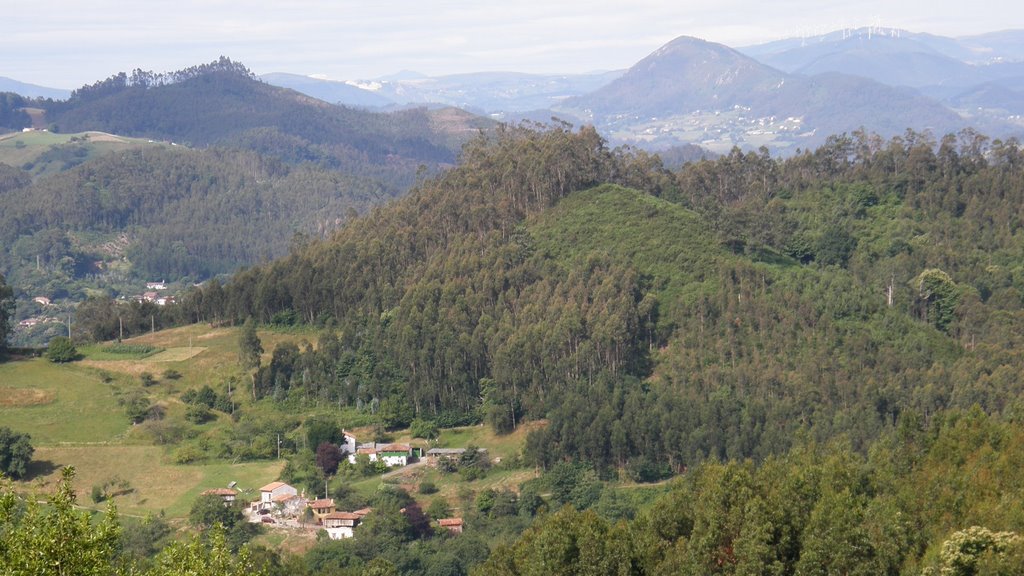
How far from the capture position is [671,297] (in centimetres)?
4903

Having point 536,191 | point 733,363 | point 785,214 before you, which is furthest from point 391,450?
point 785,214

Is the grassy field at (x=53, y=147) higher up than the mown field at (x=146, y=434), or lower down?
higher up

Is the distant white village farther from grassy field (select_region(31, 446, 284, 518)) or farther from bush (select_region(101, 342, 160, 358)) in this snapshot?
bush (select_region(101, 342, 160, 358))

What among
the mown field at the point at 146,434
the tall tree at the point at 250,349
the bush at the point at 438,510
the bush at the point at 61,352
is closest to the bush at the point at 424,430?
the mown field at the point at 146,434

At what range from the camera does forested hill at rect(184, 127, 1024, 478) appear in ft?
135

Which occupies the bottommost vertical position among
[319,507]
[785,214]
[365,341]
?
[319,507]

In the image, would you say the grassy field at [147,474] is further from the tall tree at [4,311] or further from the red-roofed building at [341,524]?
the tall tree at [4,311]

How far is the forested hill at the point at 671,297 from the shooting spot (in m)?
41.2

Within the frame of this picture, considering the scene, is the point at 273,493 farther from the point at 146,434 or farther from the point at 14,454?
the point at 14,454

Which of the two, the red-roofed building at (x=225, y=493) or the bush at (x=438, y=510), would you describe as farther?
the red-roofed building at (x=225, y=493)

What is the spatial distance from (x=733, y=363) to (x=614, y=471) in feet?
24.5

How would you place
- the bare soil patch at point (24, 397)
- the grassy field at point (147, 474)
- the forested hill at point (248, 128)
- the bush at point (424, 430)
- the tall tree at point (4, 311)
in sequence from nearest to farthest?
the grassy field at point (147, 474)
the bush at point (424, 430)
the bare soil patch at point (24, 397)
the tall tree at point (4, 311)
the forested hill at point (248, 128)

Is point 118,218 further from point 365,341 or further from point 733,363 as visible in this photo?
point 733,363

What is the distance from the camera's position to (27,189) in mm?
125625
